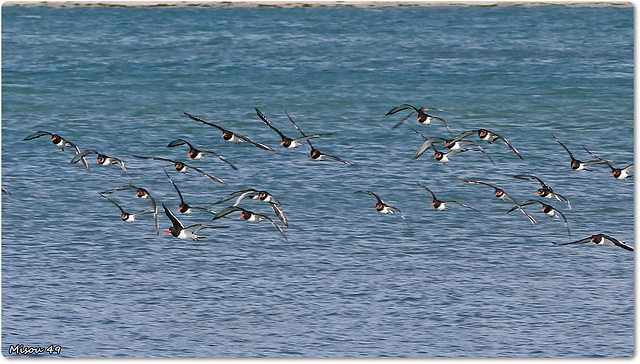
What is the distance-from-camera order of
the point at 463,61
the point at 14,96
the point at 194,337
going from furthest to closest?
1. the point at 463,61
2. the point at 14,96
3. the point at 194,337

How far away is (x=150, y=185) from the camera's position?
112ft

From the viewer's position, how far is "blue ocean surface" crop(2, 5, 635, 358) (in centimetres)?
2500

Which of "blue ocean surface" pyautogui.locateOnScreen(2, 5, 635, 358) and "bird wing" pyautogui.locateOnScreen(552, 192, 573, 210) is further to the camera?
"bird wing" pyautogui.locateOnScreen(552, 192, 573, 210)

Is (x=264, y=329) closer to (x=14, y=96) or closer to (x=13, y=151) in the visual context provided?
(x=13, y=151)

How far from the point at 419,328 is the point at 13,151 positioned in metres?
16.9

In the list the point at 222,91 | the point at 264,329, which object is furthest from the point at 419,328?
the point at 222,91

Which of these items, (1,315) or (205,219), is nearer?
(1,315)

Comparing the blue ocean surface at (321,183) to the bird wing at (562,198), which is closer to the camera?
the blue ocean surface at (321,183)

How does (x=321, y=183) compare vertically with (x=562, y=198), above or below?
below

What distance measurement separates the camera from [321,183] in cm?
3388

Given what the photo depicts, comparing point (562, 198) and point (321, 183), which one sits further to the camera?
point (321, 183)

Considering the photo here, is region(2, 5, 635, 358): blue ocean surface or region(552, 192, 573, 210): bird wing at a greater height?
region(552, 192, 573, 210): bird wing

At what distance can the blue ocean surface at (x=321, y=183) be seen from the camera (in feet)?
82.0

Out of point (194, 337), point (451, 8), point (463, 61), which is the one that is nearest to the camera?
point (194, 337)
